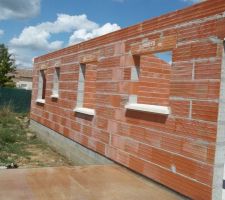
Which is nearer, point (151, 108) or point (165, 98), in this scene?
point (151, 108)

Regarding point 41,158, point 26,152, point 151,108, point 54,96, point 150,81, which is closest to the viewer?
point 151,108

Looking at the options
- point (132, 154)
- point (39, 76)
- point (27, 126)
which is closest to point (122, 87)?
point (132, 154)

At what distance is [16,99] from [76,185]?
21.8m

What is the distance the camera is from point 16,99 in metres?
26.9

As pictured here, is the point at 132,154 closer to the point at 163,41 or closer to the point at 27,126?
the point at 163,41

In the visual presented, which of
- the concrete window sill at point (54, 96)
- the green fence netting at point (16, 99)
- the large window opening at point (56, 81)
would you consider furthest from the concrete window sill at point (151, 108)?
the green fence netting at point (16, 99)

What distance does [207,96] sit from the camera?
17.9 feet

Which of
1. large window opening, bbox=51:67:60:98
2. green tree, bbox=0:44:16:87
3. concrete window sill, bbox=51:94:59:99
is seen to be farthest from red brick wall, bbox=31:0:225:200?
green tree, bbox=0:44:16:87

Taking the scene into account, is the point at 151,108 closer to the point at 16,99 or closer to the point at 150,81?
the point at 150,81

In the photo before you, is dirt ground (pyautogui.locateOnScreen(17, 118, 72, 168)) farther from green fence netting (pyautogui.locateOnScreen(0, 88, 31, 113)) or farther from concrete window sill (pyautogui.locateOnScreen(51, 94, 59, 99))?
green fence netting (pyautogui.locateOnScreen(0, 88, 31, 113))

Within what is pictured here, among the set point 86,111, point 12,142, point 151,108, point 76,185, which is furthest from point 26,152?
point 151,108

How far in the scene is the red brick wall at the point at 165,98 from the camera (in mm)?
5426

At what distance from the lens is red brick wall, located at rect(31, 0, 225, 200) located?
17.8ft

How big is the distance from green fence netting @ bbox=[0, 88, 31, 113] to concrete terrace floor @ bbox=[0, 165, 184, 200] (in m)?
19.6
